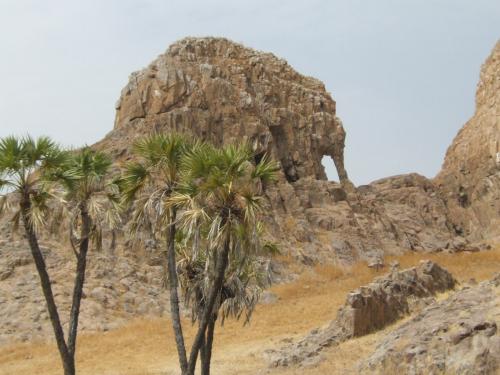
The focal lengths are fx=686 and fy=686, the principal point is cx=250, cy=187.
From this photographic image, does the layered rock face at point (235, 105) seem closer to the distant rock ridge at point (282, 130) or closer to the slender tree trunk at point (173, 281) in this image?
the distant rock ridge at point (282, 130)

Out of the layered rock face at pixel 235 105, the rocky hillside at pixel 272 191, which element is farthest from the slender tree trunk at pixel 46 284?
the layered rock face at pixel 235 105

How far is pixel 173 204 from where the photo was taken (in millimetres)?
16844

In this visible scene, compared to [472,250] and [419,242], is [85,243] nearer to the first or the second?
[472,250]

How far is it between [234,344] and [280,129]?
3250cm

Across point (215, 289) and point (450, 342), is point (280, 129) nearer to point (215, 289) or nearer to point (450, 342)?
point (450, 342)

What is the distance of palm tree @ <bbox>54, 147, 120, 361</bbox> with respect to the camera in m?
18.2

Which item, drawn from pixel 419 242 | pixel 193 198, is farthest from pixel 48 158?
pixel 419 242

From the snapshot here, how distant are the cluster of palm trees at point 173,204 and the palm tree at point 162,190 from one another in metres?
0.03

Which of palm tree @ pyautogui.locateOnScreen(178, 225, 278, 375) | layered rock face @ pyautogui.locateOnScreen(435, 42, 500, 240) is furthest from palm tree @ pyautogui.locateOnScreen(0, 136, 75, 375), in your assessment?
layered rock face @ pyautogui.locateOnScreen(435, 42, 500, 240)

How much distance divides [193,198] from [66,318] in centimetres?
2558

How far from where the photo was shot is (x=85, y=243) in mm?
18859

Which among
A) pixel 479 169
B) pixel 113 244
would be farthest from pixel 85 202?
pixel 479 169

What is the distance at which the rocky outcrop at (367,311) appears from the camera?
25.4 meters

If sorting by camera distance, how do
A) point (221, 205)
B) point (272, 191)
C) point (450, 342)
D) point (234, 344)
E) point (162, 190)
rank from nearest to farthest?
point (221, 205)
point (450, 342)
point (162, 190)
point (234, 344)
point (272, 191)
